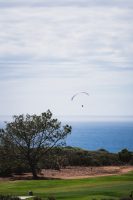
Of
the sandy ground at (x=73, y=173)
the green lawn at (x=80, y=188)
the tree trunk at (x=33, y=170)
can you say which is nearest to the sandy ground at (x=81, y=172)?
the sandy ground at (x=73, y=173)

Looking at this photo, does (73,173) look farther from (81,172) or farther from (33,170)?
(33,170)

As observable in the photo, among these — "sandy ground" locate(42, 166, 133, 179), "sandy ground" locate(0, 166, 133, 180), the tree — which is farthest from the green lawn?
the tree

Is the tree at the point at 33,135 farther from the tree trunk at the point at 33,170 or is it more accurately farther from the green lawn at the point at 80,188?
the green lawn at the point at 80,188

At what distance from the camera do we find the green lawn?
115ft

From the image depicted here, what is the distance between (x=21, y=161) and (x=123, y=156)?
2171 centimetres

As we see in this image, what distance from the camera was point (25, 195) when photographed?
36312 millimetres

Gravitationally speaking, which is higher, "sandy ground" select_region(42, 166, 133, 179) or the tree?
the tree

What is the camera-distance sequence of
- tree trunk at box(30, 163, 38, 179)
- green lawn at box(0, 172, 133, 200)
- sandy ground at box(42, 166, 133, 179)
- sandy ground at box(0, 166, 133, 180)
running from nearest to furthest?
green lawn at box(0, 172, 133, 200)
tree trunk at box(30, 163, 38, 179)
sandy ground at box(0, 166, 133, 180)
sandy ground at box(42, 166, 133, 179)

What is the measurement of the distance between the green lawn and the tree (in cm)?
935

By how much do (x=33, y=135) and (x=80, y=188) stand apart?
16.4 metres

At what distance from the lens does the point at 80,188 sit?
135ft

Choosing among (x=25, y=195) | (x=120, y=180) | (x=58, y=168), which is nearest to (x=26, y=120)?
(x=58, y=168)

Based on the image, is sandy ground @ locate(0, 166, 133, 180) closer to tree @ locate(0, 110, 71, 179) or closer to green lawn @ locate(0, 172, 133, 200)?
tree @ locate(0, 110, 71, 179)

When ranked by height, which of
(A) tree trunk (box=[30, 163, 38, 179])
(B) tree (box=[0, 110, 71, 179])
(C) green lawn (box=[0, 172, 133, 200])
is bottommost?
(C) green lawn (box=[0, 172, 133, 200])
